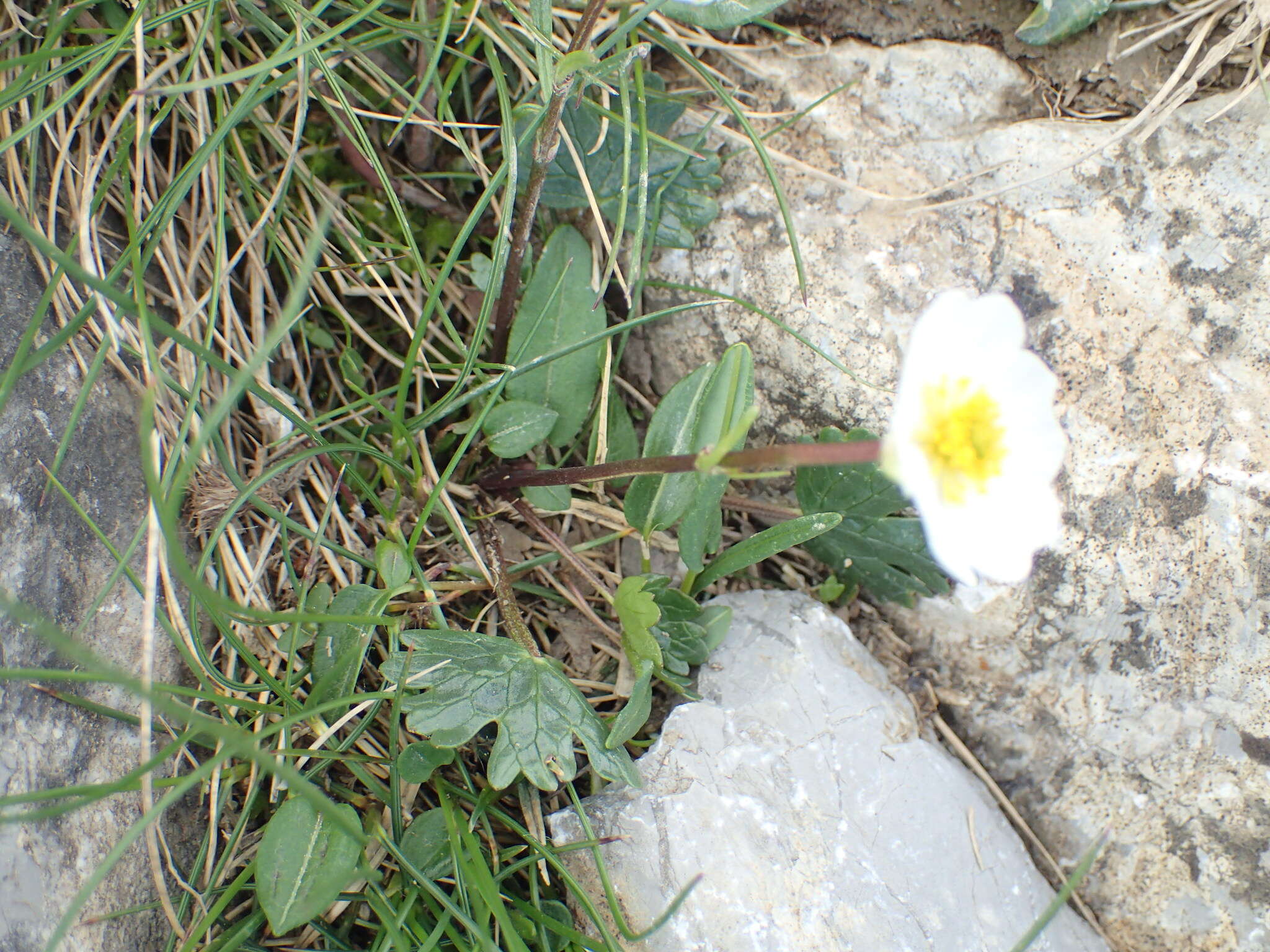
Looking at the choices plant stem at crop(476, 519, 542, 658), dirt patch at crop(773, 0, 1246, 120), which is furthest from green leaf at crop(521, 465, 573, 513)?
dirt patch at crop(773, 0, 1246, 120)

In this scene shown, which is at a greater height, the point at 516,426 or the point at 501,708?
the point at 516,426

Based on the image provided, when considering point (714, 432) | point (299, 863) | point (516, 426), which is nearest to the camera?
point (299, 863)

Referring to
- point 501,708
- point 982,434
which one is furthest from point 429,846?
point 982,434

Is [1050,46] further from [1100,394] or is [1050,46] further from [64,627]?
[64,627]

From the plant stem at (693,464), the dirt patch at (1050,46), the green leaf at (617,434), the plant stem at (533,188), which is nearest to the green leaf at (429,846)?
the plant stem at (693,464)

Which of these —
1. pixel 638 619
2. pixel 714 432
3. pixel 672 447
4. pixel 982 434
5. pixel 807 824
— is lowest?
pixel 807 824

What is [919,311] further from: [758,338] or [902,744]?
[902,744]

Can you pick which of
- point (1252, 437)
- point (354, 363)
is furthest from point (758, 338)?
point (1252, 437)
